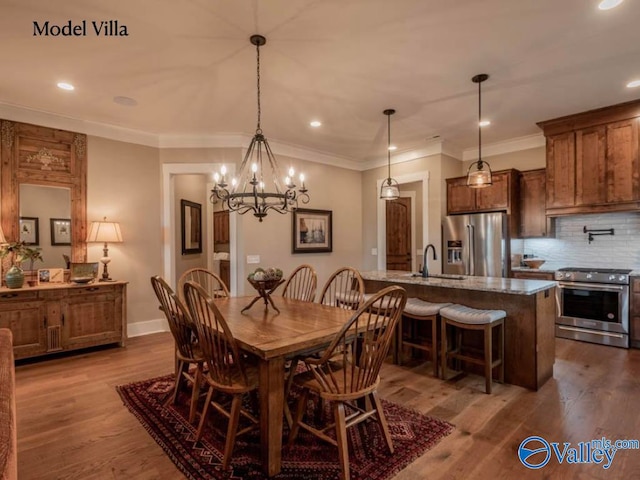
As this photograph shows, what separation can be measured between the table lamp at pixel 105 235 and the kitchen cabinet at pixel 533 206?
18.1 feet

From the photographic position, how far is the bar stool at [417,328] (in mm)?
3236

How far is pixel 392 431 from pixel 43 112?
4927 millimetres

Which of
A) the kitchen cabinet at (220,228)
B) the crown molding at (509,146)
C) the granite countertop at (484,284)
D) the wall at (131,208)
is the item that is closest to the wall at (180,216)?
the kitchen cabinet at (220,228)

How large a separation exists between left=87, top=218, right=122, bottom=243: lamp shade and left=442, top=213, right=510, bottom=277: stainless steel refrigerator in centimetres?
461

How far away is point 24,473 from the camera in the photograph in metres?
1.93

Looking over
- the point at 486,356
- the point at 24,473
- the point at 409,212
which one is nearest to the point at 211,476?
the point at 24,473

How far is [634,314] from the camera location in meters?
3.96

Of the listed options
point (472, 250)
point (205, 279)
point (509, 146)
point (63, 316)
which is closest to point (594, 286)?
point (472, 250)

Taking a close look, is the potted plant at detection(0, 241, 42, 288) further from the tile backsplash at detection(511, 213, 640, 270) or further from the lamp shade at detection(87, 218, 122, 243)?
the tile backsplash at detection(511, 213, 640, 270)

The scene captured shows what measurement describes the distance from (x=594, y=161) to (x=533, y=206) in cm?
93

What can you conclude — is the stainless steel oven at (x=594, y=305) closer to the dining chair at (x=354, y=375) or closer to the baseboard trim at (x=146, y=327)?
the dining chair at (x=354, y=375)

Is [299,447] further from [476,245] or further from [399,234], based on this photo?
[399,234]

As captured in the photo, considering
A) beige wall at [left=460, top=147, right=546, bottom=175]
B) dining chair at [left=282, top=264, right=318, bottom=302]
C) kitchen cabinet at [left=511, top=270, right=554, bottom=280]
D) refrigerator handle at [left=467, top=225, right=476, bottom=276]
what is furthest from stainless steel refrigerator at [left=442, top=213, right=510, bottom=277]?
dining chair at [left=282, top=264, right=318, bottom=302]

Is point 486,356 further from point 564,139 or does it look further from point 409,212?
point 409,212
